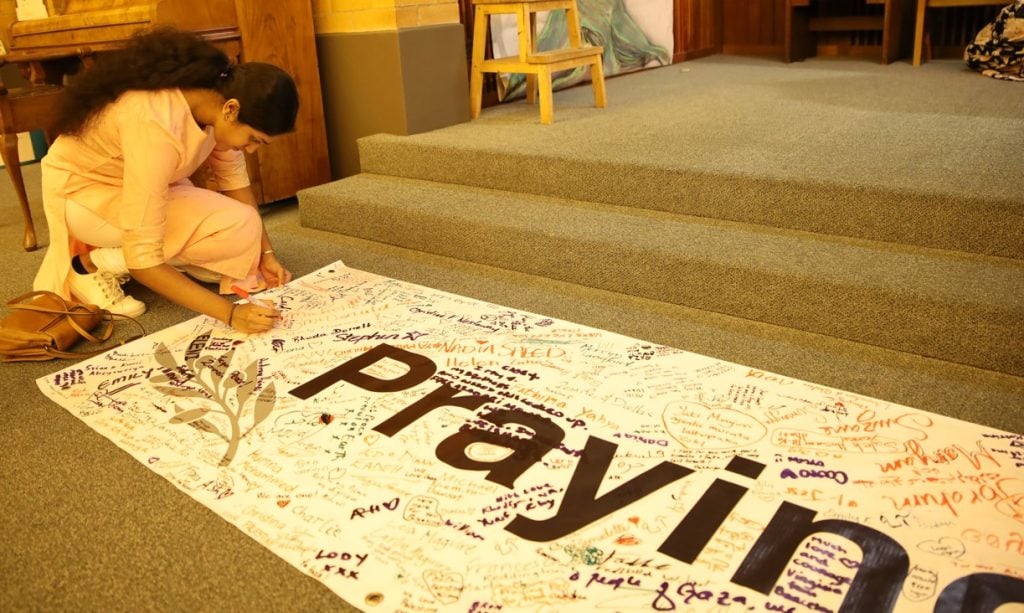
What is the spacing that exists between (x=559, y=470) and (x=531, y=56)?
2.27 m

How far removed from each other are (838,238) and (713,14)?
3.73 metres

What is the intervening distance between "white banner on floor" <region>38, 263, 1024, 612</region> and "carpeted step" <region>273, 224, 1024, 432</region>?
0.09 metres

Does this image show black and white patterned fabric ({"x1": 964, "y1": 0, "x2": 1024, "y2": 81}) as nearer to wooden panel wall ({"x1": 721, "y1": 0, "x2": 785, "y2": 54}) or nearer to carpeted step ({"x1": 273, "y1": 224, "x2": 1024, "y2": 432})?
wooden panel wall ({"x1": 721, "y1": 0, "x2": 785, "y2": 54})

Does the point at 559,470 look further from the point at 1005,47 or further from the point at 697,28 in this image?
the point at 697,28

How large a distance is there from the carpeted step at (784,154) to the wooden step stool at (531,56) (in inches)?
4.4

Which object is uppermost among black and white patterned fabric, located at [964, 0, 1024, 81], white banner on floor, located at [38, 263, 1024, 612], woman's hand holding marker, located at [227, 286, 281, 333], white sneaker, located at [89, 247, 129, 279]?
black and white patterned fabric, located at [964, 0, 1024, 81]

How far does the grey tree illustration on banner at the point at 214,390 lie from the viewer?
1.76 m

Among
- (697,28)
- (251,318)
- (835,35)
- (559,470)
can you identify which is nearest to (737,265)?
(559,470)

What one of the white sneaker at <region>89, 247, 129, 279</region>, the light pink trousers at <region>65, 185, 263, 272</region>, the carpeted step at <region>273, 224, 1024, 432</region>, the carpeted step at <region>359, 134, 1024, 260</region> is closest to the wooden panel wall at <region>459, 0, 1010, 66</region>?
the carpeted step at <region>359, 134, 1024, 260</region>

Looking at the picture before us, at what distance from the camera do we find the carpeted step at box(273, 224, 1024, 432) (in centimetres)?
173

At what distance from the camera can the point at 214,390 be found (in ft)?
6.26

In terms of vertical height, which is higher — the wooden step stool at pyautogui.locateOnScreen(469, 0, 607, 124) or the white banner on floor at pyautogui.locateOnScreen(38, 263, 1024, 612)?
the wooden step stool at pyautogui.locateOnScreen(469, 0, 607, 124)

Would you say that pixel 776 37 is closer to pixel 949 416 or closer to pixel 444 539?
pixel 949 416

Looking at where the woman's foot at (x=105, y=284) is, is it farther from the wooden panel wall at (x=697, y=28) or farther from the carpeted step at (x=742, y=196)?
the wooden panel wall at (x=697, y=28)
